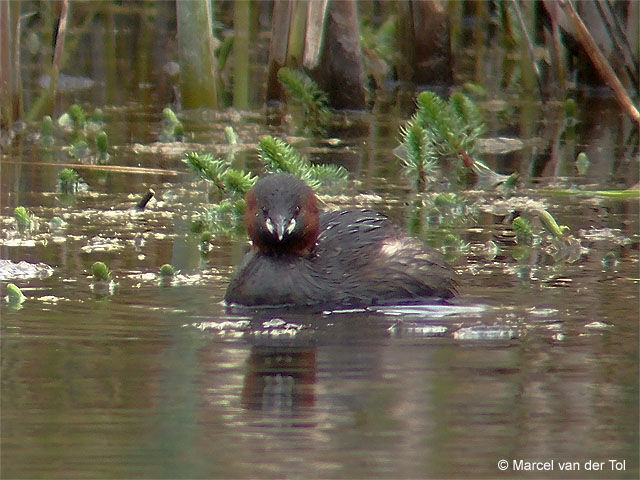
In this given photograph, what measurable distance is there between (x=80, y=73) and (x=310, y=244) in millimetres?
9800

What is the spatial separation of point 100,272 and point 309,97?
5583 millimetres

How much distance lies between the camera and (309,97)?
39.4 ft

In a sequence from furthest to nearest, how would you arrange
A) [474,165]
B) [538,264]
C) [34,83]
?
[34,83] < [474,165] < [538,264]

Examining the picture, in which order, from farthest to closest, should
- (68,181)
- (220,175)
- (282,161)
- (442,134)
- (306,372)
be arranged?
(68,181), (442,134), (220,175), (282,161), (306,372)

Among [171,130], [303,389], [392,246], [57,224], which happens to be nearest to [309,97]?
[171,130]

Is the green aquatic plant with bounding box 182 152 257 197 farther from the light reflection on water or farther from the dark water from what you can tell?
the light reflection on water

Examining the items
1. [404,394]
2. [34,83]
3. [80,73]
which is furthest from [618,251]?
[80,73]

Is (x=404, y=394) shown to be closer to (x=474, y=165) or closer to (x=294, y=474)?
(x=294, y=474)

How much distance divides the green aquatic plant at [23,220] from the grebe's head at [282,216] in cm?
163

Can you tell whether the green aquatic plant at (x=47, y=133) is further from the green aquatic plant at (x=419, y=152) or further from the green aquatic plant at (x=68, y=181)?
the green aquatic plant at (x=419, y=152)

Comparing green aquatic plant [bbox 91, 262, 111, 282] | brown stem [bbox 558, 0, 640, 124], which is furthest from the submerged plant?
green aquatic plant [bbox 91, 262, 111, 282]

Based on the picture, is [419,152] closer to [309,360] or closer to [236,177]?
[236,177]

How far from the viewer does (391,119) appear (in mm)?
12781

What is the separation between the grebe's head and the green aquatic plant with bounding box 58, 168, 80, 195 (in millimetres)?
2642
